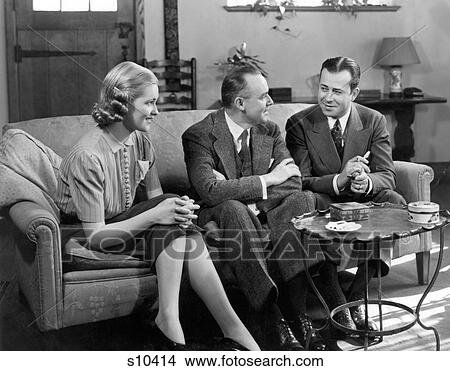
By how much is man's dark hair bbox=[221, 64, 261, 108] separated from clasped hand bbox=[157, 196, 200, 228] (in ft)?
1.32

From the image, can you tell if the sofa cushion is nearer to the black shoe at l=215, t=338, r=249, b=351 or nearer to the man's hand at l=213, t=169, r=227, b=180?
the man's hand at l=213, t=169, r=227, b=180

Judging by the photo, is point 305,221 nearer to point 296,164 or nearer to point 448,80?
point 296,164

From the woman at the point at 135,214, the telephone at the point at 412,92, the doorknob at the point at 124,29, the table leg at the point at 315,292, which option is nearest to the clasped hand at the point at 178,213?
the woman at the point at 135,214

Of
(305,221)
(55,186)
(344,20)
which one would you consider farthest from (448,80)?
(55,186)

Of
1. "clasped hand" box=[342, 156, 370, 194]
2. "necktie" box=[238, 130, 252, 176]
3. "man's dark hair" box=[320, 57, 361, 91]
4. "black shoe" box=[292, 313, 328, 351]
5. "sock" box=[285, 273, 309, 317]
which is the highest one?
"man's dark hair" box=[320, 57, 361, 91]

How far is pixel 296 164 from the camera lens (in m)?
2.25

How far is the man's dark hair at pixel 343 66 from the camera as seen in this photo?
2.15 metres

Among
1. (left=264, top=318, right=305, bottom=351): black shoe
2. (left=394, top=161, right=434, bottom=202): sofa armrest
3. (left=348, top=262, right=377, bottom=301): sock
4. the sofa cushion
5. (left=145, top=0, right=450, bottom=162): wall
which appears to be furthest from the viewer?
(left=394, top=161, right=434, bottom=202): sofa armrest

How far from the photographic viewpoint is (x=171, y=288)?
1865 mm

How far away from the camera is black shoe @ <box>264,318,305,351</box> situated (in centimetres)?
191

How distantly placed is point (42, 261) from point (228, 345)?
1.76 feet

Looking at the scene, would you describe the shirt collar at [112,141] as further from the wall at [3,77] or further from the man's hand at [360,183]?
the man's hand at [360,183]

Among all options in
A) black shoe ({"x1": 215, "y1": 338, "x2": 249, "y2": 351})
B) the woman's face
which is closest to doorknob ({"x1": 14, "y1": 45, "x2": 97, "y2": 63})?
the woman's face

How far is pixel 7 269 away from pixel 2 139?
0.39 metres
